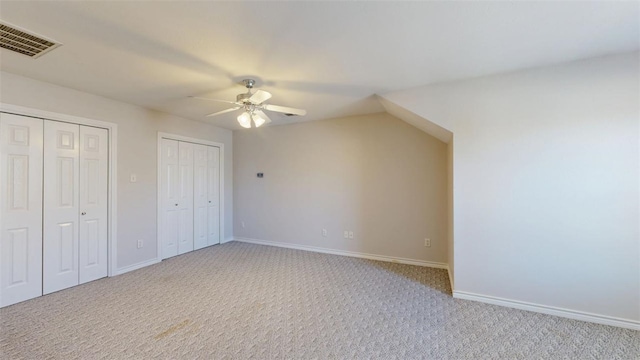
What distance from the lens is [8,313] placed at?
2.57 metres

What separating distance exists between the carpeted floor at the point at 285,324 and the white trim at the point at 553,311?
0.07 metres

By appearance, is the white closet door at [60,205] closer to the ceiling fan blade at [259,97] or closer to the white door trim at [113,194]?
the white door trim at [113,194]

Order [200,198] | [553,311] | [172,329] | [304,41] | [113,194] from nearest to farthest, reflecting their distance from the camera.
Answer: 1. [304,41]
2. [172,329]
3. [553,311]
4. [113,194]
5. [200,198]

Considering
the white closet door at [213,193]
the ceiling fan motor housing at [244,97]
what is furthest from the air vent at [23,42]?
the white closet door at [213,193]

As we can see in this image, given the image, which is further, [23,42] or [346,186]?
[346,186]

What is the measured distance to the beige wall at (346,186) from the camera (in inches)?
159

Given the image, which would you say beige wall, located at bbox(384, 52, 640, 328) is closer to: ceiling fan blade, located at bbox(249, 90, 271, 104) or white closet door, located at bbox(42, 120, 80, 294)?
ceiling fan blade, located at bbox(249, 90, 271, 104)

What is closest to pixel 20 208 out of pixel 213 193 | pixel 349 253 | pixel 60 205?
pixel 60 205

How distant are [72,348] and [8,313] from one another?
1.21 m

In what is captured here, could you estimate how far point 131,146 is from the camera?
387cm

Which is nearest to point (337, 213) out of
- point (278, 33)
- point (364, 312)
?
point (364, 312)

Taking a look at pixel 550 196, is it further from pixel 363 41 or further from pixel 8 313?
pixel 8 313

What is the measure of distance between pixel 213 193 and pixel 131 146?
1738 millimetres

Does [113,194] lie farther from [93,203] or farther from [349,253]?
[349,253]
